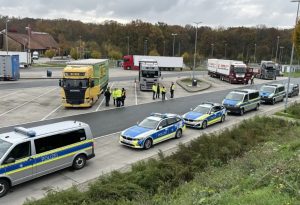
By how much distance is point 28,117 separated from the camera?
23250 mm

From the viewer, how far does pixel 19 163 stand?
37.9ft

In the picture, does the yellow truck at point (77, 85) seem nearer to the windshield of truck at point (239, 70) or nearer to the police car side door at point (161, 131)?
the police car side door at point (161, 131)

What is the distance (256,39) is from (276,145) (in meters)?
118

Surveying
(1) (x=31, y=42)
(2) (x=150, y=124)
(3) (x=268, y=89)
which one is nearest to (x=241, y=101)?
(3) (x=268, y=89)

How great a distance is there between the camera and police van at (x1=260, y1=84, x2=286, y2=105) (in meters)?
31.8

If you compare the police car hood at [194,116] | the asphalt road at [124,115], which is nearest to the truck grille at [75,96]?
the asphalt road at [124,115]

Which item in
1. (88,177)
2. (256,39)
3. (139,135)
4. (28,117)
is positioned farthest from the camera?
(256,39)

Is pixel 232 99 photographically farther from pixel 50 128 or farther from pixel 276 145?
pixel 50 128

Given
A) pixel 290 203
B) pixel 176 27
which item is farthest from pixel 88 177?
pixel 176 27

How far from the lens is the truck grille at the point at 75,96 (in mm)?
26000

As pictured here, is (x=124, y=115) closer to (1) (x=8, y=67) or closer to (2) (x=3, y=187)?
(2) (x=3, y=187)

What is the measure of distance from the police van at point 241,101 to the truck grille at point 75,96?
1134cm

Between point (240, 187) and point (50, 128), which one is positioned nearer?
point (240, 187)

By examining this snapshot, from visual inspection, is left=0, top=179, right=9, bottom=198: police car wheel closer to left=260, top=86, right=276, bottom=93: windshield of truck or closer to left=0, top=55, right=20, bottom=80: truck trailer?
left=260, top=86, right=276, bottom=93: windshield of truck
